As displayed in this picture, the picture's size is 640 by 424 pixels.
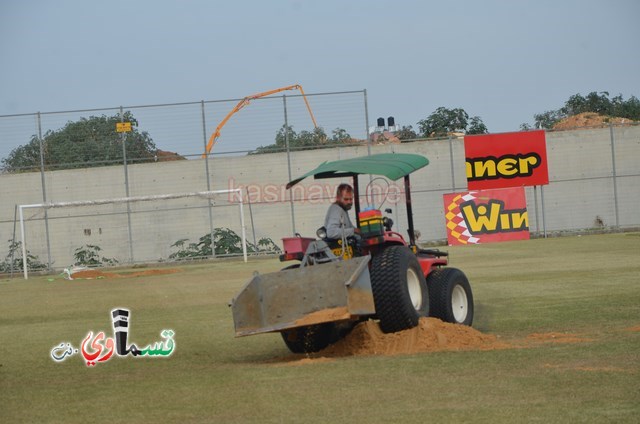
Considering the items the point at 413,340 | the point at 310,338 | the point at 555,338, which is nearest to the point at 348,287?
the point at 413,340

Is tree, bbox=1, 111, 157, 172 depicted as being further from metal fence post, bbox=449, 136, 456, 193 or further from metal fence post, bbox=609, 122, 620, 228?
metal fence post, bbox=609, 122, 620, 228

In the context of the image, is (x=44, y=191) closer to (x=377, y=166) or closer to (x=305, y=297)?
(x=377, y=166)

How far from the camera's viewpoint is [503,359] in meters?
9.68

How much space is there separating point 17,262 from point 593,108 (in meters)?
47.3

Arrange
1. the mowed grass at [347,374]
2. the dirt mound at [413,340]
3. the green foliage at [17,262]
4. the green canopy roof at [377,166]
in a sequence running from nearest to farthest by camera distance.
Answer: the mowed grass at [347,374] < the dirt mound at [413,340] < the green canopy roof at [377,166] < the green foliage at [17,262]

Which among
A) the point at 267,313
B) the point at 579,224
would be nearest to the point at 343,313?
the point at 267,313

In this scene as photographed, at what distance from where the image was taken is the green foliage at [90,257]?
137 ft

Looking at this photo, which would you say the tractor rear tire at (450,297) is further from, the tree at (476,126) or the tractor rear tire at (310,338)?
the tree at (476,126)

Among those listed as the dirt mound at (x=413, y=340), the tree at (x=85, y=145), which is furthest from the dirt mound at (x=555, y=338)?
the tree at (x=85, y=145)

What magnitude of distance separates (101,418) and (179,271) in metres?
25.2

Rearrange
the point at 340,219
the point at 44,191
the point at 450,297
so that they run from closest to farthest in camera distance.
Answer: the point at 340,219, the point at 450,297, the point at 44,191

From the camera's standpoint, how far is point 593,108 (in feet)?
250

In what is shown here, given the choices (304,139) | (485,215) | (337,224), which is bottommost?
(485,215)

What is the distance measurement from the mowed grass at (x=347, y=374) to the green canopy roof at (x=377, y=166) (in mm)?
1999
